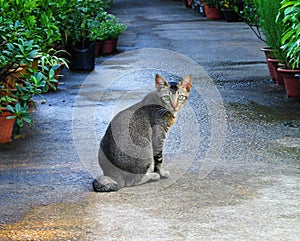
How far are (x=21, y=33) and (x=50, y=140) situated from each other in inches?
38.9

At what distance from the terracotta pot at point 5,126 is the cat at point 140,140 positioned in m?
1.63

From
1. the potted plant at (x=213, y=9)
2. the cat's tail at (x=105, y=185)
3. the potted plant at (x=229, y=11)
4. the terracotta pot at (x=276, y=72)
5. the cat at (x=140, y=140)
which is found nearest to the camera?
the cat's tail at (x=105, y=185)

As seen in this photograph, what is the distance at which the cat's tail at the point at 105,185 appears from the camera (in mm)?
4859

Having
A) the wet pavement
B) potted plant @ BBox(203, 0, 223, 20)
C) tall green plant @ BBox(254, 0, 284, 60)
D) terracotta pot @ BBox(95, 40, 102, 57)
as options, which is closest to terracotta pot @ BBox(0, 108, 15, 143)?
the wet pavement

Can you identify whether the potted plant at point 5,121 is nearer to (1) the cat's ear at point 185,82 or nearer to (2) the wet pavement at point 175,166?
(2) the wet pavement at point 175,166

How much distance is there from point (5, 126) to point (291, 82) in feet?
11.5

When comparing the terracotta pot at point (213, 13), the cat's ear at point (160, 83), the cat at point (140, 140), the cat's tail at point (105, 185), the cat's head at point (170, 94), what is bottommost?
the terracotta pot at point (213, 13)

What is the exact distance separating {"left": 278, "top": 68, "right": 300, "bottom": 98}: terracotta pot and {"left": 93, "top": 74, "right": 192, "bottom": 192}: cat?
3411mm

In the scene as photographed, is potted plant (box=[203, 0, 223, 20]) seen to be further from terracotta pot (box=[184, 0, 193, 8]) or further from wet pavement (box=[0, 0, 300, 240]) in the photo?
wet pavement (box=[0, 0, 300, 240])

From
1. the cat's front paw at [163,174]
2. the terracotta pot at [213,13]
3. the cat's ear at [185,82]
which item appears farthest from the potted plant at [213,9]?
the cat's front paw at [163,174]

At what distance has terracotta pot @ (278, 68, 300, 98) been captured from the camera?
836 centimetres

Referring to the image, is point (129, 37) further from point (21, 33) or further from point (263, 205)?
point (263, 205)


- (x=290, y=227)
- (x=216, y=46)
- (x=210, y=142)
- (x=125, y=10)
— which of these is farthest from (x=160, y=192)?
(x=125, y=10)

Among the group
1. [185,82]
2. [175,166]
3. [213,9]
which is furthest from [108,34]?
[185,82]
